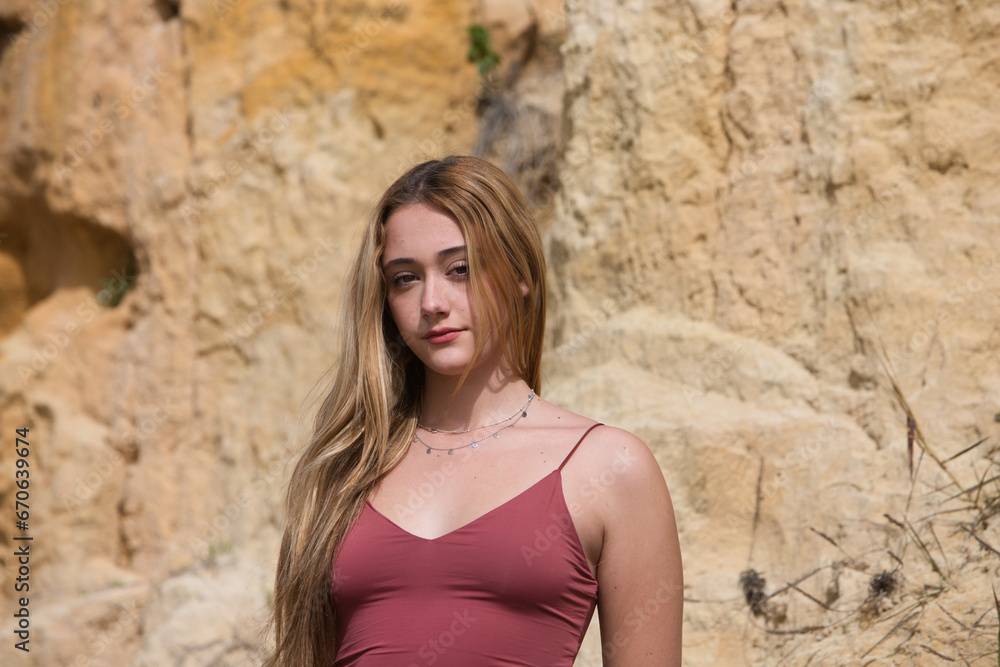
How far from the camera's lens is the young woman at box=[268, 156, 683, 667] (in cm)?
162

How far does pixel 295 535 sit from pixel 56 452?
12.8 feet

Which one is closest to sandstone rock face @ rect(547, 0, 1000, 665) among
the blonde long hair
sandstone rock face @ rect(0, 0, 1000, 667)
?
sandstone rock face @ rect(0, 0, 1000, 667)

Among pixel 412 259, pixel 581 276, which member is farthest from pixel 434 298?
pixel 581 276

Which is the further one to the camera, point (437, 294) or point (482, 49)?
point (482, 49)

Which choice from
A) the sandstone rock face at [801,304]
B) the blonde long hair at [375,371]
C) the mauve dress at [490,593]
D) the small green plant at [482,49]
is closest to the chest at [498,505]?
the mauve dress at [490,593]

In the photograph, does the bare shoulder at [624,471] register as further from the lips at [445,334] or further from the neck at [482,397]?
the lips at [445,334]

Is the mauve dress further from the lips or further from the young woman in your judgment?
the lips

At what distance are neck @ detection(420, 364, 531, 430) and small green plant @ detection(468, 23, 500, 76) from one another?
3.31 meters

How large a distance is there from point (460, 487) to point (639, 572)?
1.25 ft

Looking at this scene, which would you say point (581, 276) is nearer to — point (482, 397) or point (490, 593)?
point (482, 397)

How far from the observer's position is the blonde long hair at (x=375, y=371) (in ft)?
5.90

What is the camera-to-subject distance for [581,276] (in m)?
3.49

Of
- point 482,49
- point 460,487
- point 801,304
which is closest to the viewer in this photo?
point 460,487

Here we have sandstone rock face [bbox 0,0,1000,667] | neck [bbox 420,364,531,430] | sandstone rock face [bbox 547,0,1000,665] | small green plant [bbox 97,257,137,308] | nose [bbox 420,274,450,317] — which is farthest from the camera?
small green plant [bbox 97,257,137,308]
